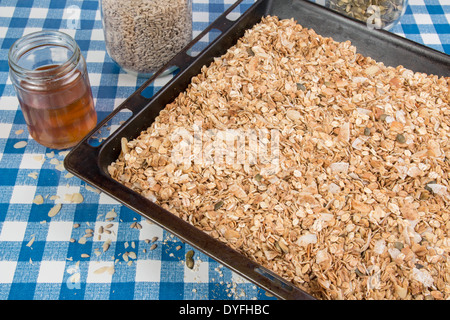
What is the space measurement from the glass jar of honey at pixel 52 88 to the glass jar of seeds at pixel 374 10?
910 mm

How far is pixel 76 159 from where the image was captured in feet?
3.50

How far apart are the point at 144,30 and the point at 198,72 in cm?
20

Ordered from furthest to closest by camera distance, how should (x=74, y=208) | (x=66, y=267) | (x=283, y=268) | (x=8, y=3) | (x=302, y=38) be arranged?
(x=8, y=3), (x=302, y=38), (x=74, y=208), (x=66, y=267), (x=283, y=268)

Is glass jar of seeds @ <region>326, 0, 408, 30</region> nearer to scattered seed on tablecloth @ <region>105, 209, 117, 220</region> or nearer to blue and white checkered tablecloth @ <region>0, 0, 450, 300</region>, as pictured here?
blue and white checkered tablecloth @ <region>0, 0, 450, 300</region>

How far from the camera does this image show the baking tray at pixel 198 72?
36.6 inches

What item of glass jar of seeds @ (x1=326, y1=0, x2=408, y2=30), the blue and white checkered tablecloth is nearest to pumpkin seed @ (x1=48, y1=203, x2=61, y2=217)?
the blue and white checkered tablecloth

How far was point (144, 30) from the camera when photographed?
135 centimetres

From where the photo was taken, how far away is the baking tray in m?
0.93

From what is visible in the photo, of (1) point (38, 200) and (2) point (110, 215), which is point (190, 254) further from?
(1) point (38, 200)

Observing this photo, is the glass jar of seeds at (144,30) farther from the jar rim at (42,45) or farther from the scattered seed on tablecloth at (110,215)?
the scattered seed on tablecloth at (110,215)

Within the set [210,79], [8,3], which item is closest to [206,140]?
[210,79]

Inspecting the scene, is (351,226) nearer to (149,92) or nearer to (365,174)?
(365,174)

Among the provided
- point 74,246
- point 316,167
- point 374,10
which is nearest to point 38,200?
point 74,246
